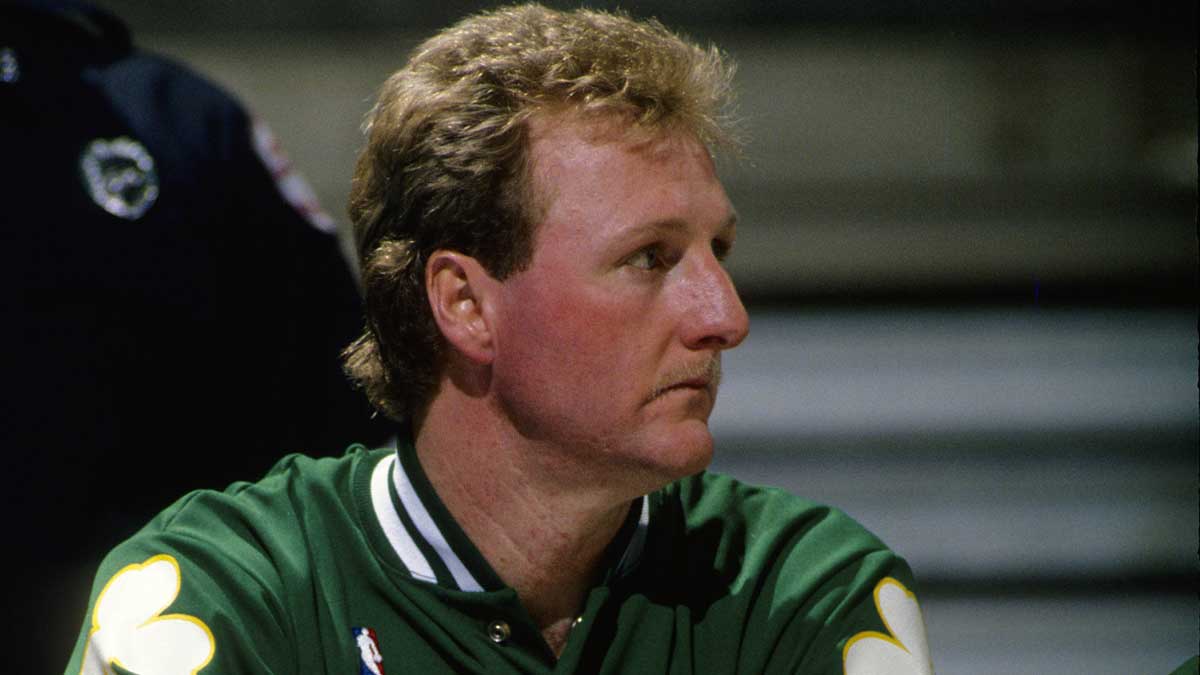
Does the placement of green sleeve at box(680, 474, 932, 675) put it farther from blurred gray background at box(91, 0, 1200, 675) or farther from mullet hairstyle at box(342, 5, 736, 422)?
blurred gray background at box(91, 0, 1200, 675)

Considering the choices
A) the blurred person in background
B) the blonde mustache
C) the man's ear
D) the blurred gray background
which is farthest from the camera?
the blurred gray background

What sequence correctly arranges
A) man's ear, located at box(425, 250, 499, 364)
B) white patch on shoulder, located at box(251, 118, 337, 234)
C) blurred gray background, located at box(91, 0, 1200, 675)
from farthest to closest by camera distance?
blurred gray background, located at box(91, 0, 1200, 675) < white patch on shoulder, located at box(251, 118, 337, 234) < man's ear, located at box(425, 250, 499, 364)

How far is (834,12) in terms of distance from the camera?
4.50 metres

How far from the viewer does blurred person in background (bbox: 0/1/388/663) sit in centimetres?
235

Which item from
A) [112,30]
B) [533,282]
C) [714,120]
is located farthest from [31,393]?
[714,120]

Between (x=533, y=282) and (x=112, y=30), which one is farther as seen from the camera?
(x=112, y=30)

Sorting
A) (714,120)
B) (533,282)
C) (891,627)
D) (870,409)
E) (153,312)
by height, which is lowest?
(870,409)

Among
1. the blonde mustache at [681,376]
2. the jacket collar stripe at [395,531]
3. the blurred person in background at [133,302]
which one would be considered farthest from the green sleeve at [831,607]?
the blurred person in background at [133,302]

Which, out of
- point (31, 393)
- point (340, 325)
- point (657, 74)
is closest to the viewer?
point (657, 74)

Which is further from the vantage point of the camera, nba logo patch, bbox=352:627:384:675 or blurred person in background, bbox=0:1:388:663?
blurred person in background, bbox=0:1:388:663

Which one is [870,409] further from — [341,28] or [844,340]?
[341,28]

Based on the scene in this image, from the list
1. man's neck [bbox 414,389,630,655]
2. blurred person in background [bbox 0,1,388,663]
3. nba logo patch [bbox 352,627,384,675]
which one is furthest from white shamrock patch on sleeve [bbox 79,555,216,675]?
blurred person in background [bbox 0,1,388,663]

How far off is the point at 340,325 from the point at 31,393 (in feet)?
1.61

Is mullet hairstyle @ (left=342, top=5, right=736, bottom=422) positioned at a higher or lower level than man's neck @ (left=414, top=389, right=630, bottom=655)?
higher
